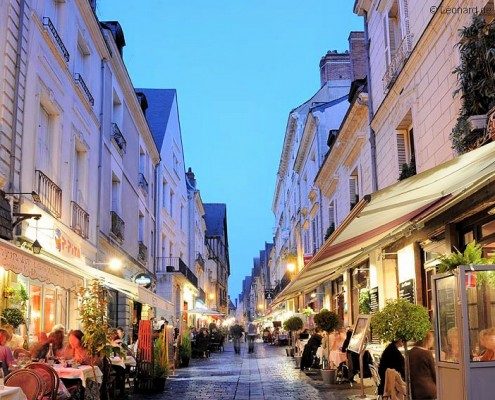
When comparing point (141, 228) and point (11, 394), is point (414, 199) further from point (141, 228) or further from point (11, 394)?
point (141, 228)

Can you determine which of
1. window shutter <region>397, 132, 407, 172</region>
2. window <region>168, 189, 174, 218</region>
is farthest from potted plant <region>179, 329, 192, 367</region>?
window shutter <region>397, 132, 407, 172</region>

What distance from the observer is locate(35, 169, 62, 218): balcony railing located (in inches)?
519

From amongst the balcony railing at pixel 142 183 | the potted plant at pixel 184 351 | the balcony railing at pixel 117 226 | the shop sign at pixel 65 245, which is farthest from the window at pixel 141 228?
the shop sign at pixel 65 245

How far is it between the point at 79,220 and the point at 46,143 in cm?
271

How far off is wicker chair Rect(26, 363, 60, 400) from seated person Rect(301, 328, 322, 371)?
42.0ft

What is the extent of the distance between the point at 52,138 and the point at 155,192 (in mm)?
16312

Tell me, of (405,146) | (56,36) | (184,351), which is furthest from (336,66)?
(56,36)

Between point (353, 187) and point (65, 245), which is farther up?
point (353, 187)

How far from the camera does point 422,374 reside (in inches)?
328

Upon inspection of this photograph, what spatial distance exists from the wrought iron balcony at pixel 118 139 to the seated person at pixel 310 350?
337 inches

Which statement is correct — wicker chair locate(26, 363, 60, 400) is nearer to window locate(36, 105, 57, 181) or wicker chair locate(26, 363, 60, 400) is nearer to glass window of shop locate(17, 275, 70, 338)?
glass window of shop locate(17, 275, 70, 338)

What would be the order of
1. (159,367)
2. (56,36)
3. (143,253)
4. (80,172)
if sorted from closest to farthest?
1. (56,36)
2. (159,367)
3. (80,172)
4. (143,253)

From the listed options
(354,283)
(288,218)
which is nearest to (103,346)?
(354,283)

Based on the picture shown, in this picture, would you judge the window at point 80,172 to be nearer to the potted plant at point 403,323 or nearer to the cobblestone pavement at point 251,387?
the cobblestone pavement at point 251,387
